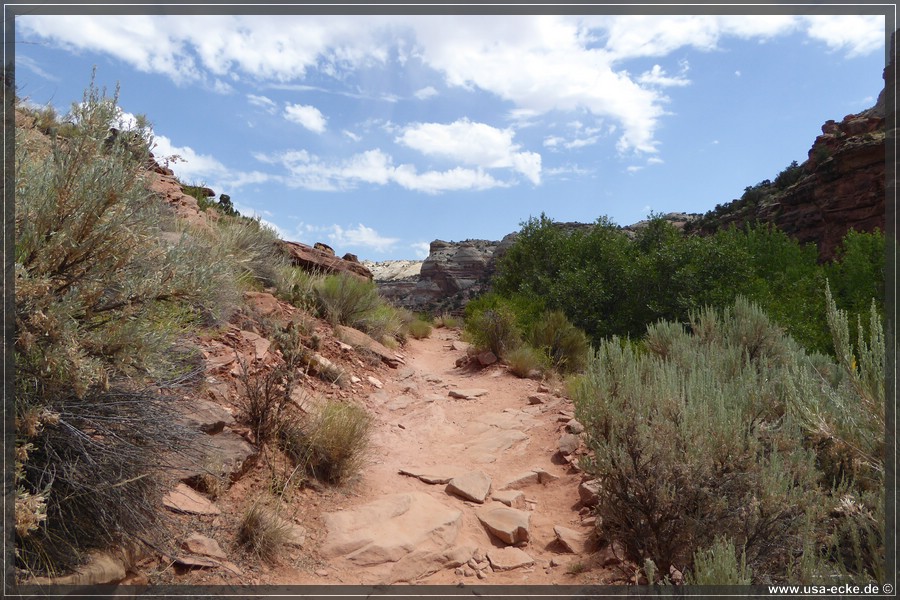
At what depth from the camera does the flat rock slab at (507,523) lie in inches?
188

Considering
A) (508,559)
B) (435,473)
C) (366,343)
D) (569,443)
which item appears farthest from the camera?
(366,343)

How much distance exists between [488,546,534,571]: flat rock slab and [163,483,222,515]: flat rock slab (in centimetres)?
219

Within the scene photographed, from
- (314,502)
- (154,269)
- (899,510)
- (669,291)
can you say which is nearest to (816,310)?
(669,291)

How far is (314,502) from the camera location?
5051 mm

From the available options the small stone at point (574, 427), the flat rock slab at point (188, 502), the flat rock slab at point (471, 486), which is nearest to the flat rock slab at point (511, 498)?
the flat rock slab at point (471, 486)

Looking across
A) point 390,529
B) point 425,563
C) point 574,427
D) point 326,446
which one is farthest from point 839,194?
point 425,563

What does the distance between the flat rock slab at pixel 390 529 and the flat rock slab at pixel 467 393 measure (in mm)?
3829

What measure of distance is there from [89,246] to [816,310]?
13422mm

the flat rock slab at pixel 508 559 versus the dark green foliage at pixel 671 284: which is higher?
the dark green foliage at pixel 671 284

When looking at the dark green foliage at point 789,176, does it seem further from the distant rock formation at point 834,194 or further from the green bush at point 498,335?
the green bush at point 498,335

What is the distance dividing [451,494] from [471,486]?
221 millimetres

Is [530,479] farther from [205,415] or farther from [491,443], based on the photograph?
[205,415]

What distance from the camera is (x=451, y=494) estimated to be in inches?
224

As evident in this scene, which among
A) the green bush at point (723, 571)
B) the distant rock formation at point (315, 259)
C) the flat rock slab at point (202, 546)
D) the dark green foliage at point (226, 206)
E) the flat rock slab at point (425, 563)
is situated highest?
the dark green foliage at point (226, 206)
